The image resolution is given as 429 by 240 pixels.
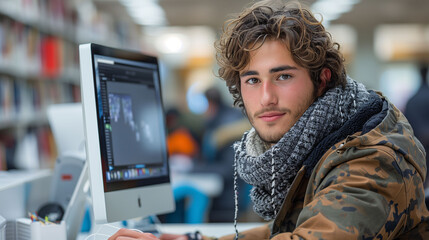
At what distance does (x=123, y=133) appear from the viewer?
1493mm

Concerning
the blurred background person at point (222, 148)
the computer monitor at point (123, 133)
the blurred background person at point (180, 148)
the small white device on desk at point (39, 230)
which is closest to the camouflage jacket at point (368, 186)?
the computer monitor at point (123, 133)

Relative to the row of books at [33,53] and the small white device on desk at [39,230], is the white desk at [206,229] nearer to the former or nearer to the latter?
the small white device on desk at [39,230]

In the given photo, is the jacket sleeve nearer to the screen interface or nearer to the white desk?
the screen interface

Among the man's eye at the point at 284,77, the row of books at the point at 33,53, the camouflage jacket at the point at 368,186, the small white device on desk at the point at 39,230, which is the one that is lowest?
the small white device on desk at the point at 39,230

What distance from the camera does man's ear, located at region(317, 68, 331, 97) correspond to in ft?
4.71

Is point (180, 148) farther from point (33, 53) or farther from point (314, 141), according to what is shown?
point (314, 141)

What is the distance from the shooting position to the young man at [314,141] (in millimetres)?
1049

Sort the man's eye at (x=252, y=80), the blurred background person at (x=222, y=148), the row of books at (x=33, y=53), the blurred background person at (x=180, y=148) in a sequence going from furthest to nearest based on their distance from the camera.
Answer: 1. the blurred background person at (x=180, y=148)
2. the blurred background person at (x=222, y=148)
3. the row of books at (x=33, y=53)
4. the man's eye at (x=252, y=80)

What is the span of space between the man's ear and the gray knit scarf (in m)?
0.07

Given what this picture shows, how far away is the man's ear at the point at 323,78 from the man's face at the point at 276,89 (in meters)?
0.06

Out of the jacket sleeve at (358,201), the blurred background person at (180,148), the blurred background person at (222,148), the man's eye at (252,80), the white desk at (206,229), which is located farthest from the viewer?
the blurred background person at (180,148)

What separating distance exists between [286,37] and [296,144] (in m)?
0.29

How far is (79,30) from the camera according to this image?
544 centimetres

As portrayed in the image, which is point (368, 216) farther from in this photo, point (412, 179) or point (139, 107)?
point (139, 107)
